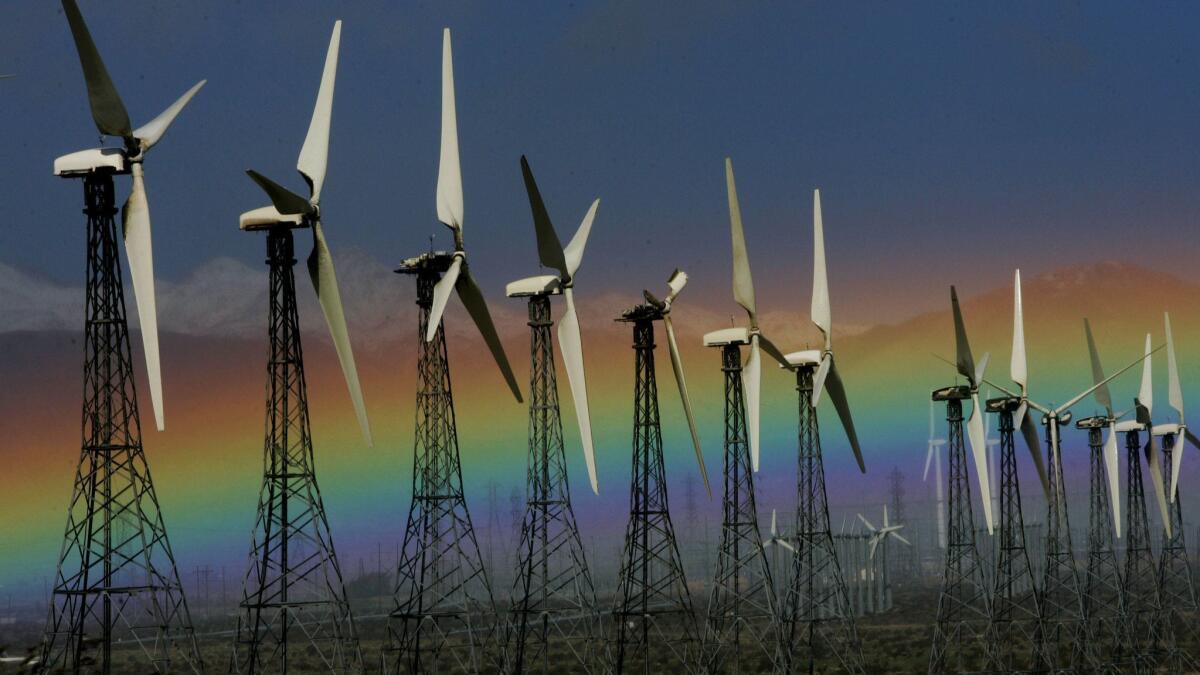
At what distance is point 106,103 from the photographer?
43.8 meters

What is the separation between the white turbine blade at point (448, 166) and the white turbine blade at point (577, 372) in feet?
20.0

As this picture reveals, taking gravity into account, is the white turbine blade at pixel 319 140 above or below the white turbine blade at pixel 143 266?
above

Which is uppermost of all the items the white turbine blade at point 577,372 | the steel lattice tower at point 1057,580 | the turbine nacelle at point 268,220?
the turbine nacelle at point 268,220

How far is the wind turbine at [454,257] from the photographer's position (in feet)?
170

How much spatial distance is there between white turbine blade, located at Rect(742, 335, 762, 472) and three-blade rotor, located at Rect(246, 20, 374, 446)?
25795 mm

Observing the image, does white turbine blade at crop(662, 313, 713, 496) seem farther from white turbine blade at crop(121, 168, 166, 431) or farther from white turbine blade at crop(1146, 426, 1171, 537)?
white turbine blade at crop(1146, 426, 1171, 537)

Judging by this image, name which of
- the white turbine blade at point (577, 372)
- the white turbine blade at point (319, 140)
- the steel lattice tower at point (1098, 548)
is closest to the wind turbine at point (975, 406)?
the steel lattice tower at point (1098, 548)

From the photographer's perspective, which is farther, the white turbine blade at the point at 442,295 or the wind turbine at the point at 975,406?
the wind turbine at the point at 975,406

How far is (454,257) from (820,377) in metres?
25.0

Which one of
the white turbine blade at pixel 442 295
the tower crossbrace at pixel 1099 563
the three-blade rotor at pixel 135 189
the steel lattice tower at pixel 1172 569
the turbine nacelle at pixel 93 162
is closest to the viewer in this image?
the three-blade rotor at pixel 135 189

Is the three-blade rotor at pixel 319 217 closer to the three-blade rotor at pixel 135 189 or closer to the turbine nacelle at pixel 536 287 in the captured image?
the three-blade rotor at pixel 135 189

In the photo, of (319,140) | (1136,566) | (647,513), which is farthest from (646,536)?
(1136,566)

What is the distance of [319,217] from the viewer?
1849 inches

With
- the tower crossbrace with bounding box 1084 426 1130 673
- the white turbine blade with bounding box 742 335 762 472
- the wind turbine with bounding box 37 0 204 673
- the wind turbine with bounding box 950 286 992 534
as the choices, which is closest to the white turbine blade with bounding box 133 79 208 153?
the wind turbine with bounding box 37 0 204 673
